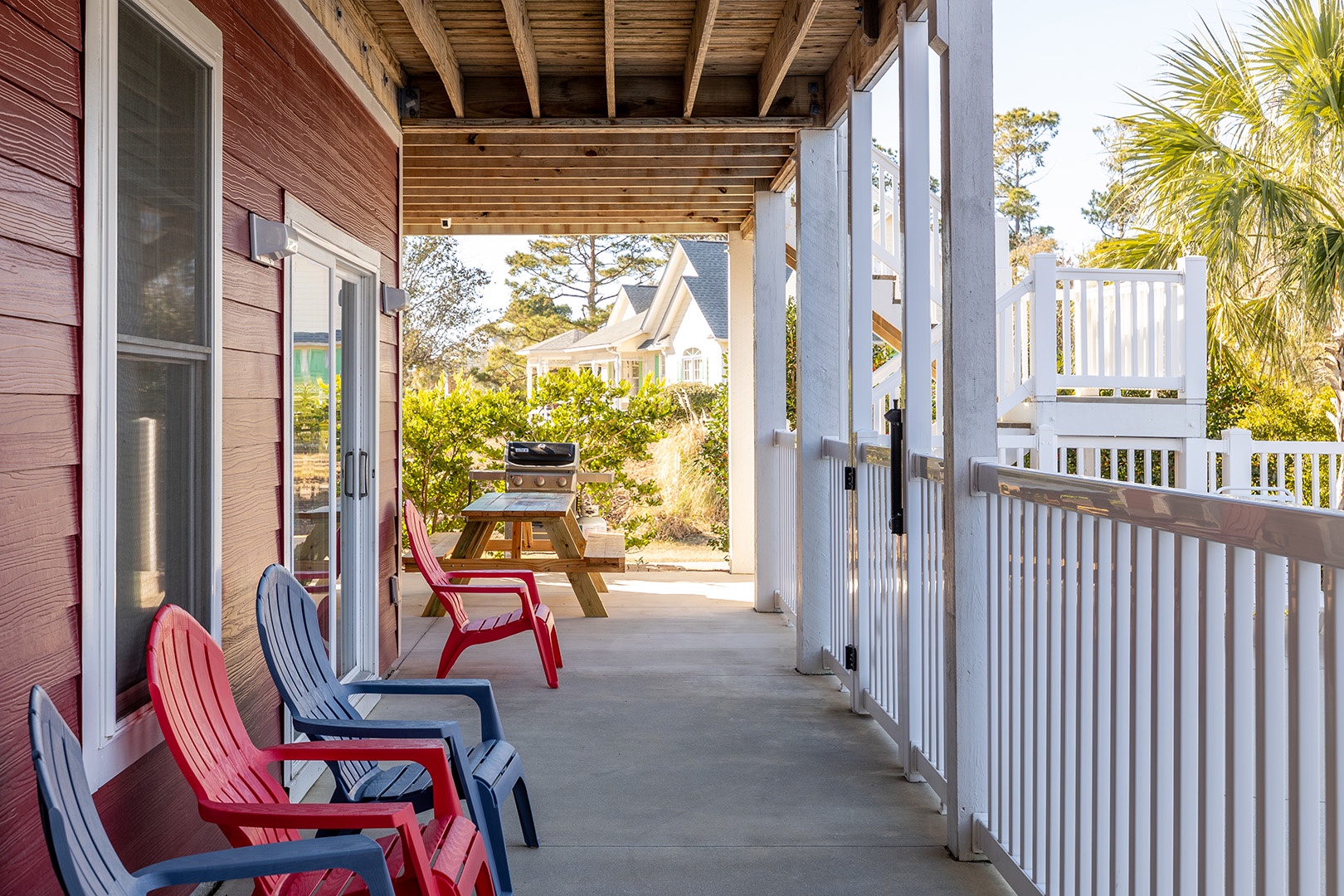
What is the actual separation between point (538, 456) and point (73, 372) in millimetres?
5881

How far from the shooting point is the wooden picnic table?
6742mm

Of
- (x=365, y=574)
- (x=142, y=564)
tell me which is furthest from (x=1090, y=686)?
(x=365, y=574)

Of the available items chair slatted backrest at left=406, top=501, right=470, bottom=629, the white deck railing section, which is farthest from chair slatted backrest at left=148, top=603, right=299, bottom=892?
chair slatted backrest at left=406, top=501, right=470, bottom=629

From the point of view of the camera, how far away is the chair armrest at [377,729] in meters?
2.75

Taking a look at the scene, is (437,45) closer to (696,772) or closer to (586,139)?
(586,139)

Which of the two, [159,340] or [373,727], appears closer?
[159,340]

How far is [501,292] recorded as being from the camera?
2714 cm

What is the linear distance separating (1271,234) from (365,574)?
5477mm

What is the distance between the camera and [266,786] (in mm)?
2529

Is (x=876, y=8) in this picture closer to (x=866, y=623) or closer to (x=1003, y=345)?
(x=866, y=623)

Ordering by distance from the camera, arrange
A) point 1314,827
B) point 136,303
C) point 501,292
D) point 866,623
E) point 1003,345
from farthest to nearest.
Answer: point 501,292 → point 1003,345 → point 866,623 → point 136,303 → point 1314,827

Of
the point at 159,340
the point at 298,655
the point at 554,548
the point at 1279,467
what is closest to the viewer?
the point at 159,340

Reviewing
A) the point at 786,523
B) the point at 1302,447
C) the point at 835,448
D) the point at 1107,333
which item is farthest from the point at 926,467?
the point at 1107,333

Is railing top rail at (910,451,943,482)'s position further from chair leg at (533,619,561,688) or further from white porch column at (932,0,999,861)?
chair leg at (533,619,561,688)
